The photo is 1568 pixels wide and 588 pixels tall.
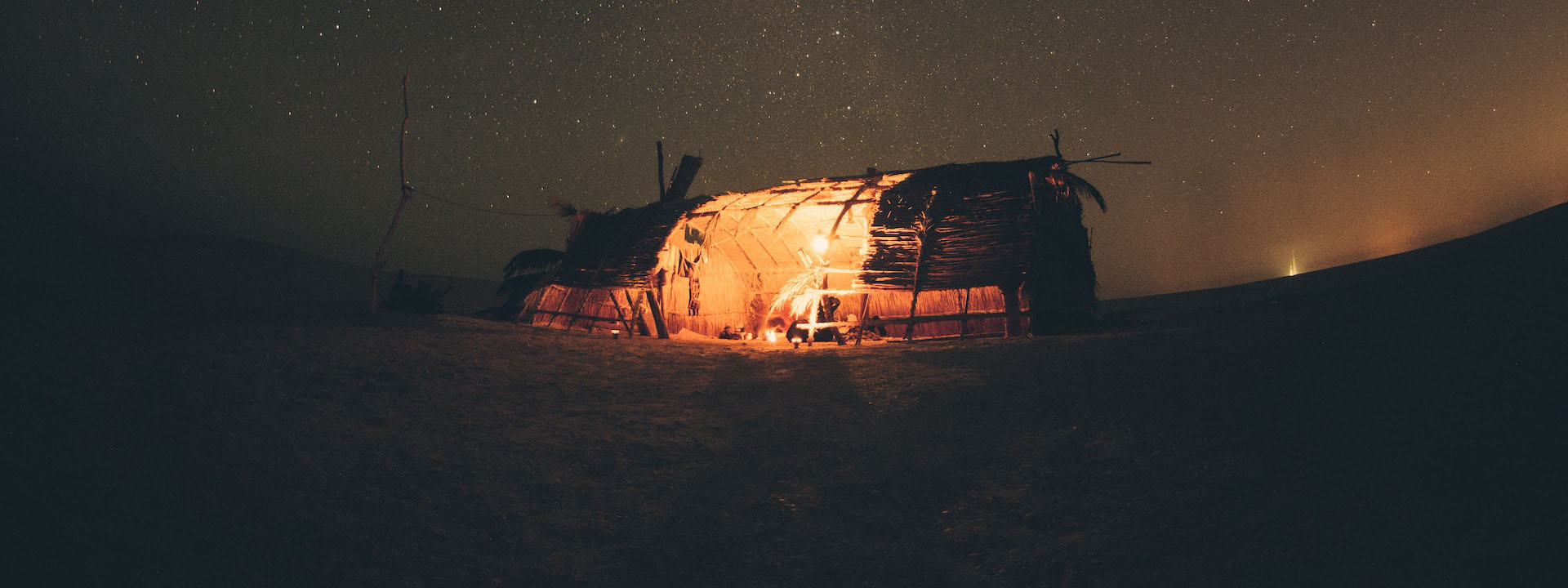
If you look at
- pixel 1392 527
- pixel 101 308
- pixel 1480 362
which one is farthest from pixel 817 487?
pixel 101 308

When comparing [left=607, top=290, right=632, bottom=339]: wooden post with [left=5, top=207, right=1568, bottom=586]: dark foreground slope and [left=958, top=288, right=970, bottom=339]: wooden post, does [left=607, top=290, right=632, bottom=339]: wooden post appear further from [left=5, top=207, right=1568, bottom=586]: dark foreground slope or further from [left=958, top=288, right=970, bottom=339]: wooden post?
[left=5, top=207, right=1568, bottom=586]: dark foreground slope

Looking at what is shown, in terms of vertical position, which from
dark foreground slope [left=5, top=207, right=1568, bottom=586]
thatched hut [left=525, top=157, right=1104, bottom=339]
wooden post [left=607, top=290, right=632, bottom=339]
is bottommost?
dark foreground slope [left=5, top=207, right=1568, bottom=586]

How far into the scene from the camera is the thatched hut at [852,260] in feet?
39.8

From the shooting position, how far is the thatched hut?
12133 millimetres

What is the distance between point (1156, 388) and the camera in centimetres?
577

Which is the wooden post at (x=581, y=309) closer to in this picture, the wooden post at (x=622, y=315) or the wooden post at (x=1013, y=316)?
the wooden post at (x=622, y=315)

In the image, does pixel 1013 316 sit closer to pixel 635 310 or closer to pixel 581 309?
pixel 635 310

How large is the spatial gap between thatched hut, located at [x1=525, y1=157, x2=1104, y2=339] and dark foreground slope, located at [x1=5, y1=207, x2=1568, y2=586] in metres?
4.89

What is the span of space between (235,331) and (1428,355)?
39.0 ft

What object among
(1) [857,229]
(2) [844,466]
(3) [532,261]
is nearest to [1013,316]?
(1) [857,229]

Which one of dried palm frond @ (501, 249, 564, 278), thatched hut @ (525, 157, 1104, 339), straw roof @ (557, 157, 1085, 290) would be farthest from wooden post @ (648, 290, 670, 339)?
dried palm frond @ (501, 249, 564, 278)

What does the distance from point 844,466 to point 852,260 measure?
12.2 m

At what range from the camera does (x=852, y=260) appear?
1695cm

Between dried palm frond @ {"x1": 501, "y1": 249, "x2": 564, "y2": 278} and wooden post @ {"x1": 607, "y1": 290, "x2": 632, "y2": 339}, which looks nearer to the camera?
wooden post @ {"x1": 607, "y1": 290, "x2": 632, "y2": 339}
